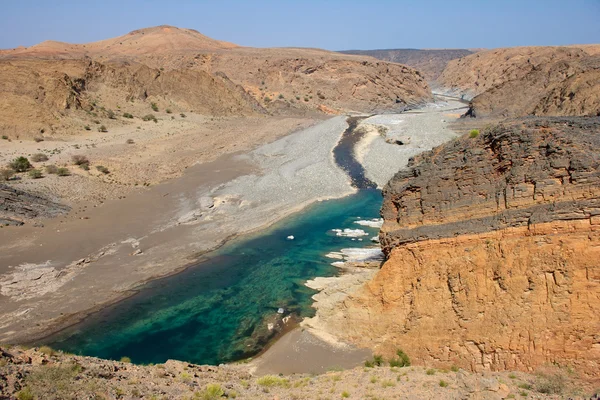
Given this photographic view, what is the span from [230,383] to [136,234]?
49.9ft

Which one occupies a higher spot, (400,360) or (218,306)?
(400,360)

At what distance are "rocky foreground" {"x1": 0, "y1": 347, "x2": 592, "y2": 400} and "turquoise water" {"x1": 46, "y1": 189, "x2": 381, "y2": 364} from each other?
15.7 ft

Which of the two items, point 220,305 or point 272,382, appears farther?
point 220,305

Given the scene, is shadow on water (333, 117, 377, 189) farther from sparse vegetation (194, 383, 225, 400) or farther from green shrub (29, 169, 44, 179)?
sparse vegetation (194, 383, 225, 400)

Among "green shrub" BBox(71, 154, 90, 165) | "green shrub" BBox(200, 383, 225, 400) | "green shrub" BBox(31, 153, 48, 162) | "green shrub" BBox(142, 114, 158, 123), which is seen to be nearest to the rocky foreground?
"green shrub" BBox(200, 383, 225, 400)

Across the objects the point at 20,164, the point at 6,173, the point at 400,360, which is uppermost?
the point at 20,164

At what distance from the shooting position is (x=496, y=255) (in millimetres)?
10320

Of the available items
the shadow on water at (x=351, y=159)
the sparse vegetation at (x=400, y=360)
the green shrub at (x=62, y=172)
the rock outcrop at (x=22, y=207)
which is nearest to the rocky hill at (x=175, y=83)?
the green shrub at (x=62, y=172)

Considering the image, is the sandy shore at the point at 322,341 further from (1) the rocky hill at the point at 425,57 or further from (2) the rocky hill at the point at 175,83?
(1) the rocky hill at the point at 425,57

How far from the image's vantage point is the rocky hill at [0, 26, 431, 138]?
41.4 m

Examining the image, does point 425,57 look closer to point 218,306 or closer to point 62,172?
point 62,172

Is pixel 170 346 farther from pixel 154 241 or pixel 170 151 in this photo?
pixel 170 151

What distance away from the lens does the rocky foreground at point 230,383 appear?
7.86 meters

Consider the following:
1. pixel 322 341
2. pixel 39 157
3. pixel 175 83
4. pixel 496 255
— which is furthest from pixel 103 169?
pixel 496 255
